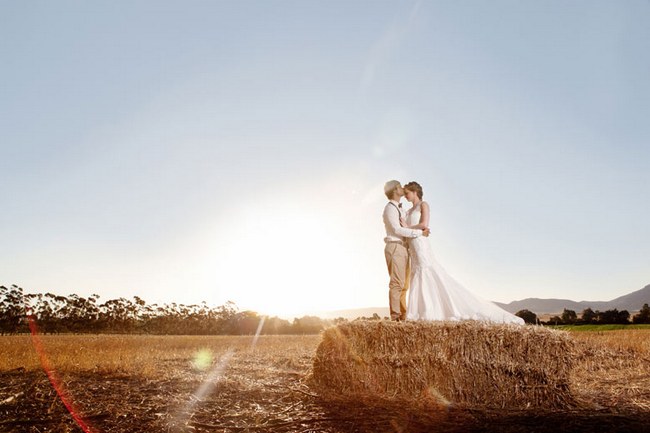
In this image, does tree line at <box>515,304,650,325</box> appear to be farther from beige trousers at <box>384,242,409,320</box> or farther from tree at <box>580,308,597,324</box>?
beige trousers at <box>384,242,409,320</box>

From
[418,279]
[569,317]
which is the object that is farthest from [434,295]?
[569,317]

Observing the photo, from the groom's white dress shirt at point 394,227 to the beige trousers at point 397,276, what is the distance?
5.5 inches

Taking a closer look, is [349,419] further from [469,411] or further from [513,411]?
[513,411]

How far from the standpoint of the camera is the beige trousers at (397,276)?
9742 mm

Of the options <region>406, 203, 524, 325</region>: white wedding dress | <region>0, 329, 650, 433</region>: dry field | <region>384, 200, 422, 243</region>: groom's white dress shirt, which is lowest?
<region>0, 329, 650, 433</region>: dry field

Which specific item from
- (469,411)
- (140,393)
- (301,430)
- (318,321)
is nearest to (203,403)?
(140,393)

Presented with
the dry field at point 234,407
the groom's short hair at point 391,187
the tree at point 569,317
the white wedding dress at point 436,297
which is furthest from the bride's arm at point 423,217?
the tree at point 569,317

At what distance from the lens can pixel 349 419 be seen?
20.9 feet

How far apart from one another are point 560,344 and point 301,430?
15.1 feet

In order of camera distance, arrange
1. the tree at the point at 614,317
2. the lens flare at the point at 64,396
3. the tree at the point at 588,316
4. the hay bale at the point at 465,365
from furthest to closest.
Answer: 1. the tree at the point at 588,316
2. the tree at the point at 614,317
3. the hay bale at the point at 465,365
4. the lens flare at the point at 64,396

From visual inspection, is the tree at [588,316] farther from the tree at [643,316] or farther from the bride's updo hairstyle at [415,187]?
the bride's updo hairstyle at [415,187]

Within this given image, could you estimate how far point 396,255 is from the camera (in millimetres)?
9852

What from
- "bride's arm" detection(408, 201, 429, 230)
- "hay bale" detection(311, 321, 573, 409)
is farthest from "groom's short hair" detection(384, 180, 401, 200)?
"hay bale" detection(311, 321, 573, 409)

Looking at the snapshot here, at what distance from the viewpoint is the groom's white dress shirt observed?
9711 millimetres
